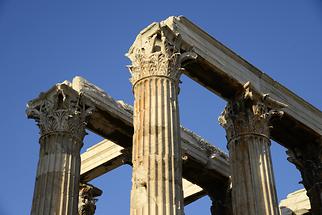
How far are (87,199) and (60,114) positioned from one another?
20.5 feet

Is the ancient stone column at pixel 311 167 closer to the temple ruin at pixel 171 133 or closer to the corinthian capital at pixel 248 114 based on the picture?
the temple ruin at pixel 171 133

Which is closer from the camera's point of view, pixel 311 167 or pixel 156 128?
pixel 156 128

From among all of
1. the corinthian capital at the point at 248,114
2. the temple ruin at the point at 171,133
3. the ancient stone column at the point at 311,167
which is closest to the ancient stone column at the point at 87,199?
the temple ruin at the point at 171,133

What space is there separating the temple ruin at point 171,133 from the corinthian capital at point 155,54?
31mm

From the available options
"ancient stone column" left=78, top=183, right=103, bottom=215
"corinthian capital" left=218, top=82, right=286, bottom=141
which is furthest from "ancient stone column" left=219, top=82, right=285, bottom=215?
"ancient stone column" left=78, top=183, right=103, bottom=215

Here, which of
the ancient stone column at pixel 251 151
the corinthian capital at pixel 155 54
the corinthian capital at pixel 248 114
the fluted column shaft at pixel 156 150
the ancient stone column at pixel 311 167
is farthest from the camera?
the ancient stone column at pixel 311 167

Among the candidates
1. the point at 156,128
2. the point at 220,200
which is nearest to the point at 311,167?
the point at 220,200

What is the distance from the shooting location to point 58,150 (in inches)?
870

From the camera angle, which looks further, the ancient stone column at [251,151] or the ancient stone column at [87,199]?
the ancient stone column at [87,199]

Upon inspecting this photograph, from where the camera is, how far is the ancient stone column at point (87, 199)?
2742 centimetres

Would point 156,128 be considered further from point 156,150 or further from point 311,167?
point 311,167

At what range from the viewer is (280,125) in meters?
24.5

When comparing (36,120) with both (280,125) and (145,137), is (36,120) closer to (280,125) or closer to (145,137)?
(145,137)

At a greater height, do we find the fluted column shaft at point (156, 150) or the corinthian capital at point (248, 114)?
the corinthian capital at point (248, 114)
